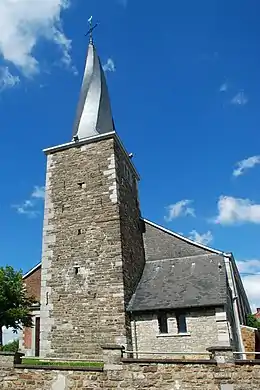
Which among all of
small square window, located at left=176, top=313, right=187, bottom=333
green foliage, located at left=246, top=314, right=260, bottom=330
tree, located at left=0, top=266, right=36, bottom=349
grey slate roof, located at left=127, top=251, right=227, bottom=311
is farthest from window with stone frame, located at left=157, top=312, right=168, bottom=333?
green foliage, located at left=246, top=314, right=260, bottom=330

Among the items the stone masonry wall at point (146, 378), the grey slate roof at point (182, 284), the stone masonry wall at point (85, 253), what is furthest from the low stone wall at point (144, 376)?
the grey slate roof at point (182, 284)

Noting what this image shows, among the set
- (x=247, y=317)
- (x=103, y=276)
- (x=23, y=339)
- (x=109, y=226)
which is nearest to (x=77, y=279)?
(x=103, y=276)

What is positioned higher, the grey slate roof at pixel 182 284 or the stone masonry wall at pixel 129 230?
the stone masonry wall at pixel 129 230

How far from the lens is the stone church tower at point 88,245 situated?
43.8 ft

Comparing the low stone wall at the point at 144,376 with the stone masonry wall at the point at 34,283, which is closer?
the low stone wall at the point at 144,376

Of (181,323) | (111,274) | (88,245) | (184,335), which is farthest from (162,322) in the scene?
(88,245)

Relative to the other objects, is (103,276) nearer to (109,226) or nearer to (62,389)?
(109,226)

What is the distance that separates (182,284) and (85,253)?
428 centimetres

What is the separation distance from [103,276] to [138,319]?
7.07 ft

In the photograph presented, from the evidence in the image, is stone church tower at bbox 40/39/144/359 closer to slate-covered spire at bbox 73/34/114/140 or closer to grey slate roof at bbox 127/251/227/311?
slate-covered spire at bbox 73/34/114/140

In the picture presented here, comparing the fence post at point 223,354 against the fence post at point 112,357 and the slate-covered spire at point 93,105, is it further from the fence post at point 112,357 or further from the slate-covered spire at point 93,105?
the slate-covered spire at point 93,105

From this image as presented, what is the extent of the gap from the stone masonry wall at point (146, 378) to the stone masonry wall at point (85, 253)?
3.98m

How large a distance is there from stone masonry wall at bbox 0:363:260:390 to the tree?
18.8 ft

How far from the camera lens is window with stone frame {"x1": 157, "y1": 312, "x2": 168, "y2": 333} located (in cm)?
1335
